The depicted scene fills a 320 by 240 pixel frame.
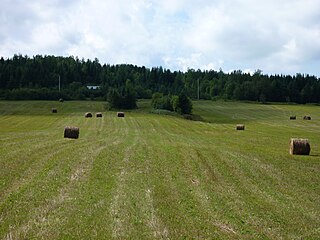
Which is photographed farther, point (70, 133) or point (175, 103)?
point (175, 103)

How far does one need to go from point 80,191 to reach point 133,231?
3.78m

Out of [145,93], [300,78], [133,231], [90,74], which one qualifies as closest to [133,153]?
[133,231]

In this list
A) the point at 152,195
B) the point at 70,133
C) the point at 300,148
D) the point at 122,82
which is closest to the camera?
the point at 152,195

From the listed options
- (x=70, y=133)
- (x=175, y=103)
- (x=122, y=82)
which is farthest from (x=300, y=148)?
(x=122, y=82)

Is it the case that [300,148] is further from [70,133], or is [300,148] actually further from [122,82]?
[122,82]

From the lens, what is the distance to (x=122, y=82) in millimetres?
173000

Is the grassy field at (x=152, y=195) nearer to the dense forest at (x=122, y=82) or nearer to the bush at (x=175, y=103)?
the bush at (x=175, y=103)

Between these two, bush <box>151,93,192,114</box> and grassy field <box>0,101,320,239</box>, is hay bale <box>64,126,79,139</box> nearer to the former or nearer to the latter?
grassy field <box>0,101,320,239</box>

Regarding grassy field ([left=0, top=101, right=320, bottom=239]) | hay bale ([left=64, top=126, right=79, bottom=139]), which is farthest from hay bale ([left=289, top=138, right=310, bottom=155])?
hay bale ([left=64, top=126, right=79, bottom=139])

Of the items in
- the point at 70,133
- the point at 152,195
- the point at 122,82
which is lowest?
the point at 152,195

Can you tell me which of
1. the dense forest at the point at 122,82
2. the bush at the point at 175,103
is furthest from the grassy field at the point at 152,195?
the dense forest at the point at 122,82

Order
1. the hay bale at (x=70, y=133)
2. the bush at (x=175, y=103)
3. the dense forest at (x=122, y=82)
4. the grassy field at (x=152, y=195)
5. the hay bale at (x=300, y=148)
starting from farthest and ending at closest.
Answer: the dense forest at (x=122, y=82), the bush at (x=175, y=103), the hay bale at (x=70, y=133), the hay bale at (x=300, y=148), the grassy field at (x=152, y=195)

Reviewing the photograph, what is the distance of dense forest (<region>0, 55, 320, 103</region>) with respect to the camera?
12688cm

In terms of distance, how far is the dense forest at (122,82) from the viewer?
416 feet
